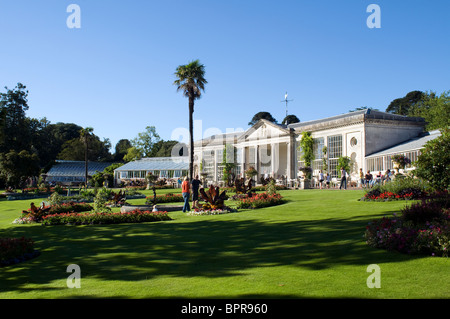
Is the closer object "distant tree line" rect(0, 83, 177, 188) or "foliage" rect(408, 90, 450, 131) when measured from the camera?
"foliage" rect(408, 90, 450, 131)

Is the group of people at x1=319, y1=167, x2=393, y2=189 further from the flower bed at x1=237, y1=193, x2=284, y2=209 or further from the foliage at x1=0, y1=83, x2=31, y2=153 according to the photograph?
the foliage at x1=0, y1=83, x2=31, y2=153

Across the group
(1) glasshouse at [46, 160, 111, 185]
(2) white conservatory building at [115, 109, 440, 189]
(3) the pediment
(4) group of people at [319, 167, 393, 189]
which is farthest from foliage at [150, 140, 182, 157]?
(4) group of people at [319, 167, 393, 189]

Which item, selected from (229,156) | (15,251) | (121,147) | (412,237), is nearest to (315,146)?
(229,156)

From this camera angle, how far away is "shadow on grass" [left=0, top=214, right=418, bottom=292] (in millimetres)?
7305

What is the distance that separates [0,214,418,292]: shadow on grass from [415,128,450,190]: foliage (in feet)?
8.64

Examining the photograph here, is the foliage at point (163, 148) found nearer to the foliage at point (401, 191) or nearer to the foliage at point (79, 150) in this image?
the foliage at point (79, 150)

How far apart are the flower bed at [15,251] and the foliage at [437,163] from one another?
38.8 feet

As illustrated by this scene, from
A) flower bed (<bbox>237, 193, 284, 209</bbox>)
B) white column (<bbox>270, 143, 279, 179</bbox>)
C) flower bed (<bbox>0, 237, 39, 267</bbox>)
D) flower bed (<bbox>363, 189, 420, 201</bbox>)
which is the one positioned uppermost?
white column (<bbox>270, 143, 279, 179</bbox>)

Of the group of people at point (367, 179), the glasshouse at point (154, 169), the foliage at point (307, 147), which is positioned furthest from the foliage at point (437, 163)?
the glasshouse at point (154, 169)

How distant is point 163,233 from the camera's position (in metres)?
12.0

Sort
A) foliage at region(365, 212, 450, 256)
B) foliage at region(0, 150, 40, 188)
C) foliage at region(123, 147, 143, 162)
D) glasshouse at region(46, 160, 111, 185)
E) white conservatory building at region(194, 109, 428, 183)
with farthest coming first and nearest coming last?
foliage at region(123, 147, 143, 162) → glasshouse at region(46, 160, 111, 185) → foliage at region(0, 150, 40, 188) → white conservatory building at region(194, 109, 428, 183) → foliage at region(365, 212, 450, 256)
